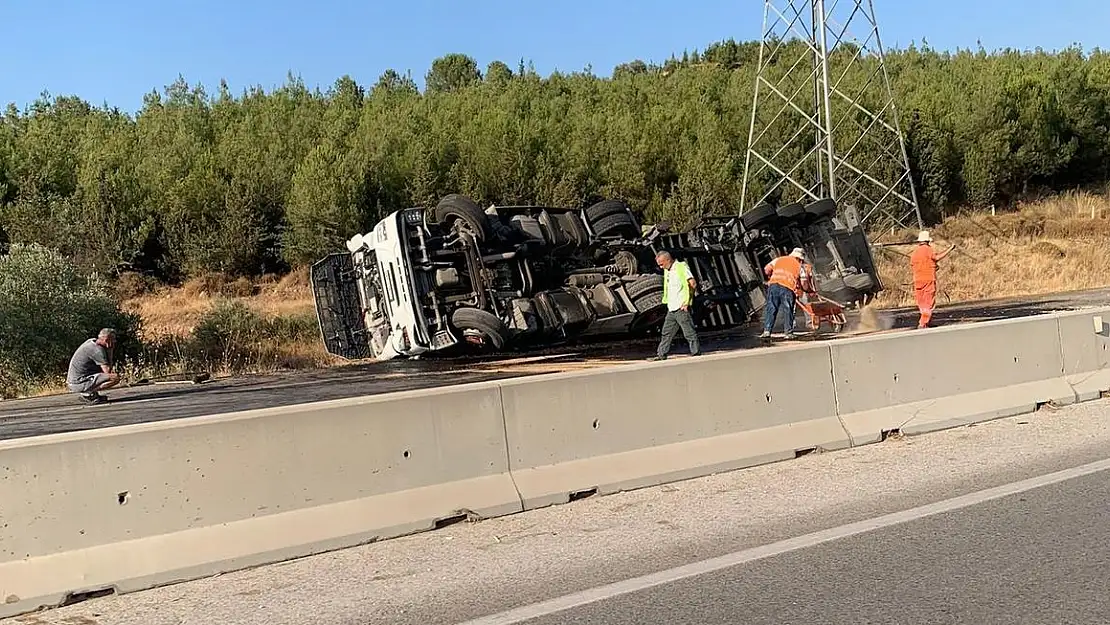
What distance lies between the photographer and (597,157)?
122 feet

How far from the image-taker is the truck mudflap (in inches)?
551

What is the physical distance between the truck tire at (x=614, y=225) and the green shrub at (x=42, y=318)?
8765mm

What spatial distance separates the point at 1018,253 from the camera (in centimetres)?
3247

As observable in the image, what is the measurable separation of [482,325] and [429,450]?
6529mm

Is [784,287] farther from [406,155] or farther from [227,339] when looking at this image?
[406,155]

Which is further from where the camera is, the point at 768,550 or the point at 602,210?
the point at 602,210

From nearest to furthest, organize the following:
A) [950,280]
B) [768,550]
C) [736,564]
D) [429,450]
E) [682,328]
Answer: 1. [736,564]
2. [768,550]
3. [429,450]
4. [682,328]
5. [950,280]

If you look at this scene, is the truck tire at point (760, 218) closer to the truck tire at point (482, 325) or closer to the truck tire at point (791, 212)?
the truck tire at point (791, 212)

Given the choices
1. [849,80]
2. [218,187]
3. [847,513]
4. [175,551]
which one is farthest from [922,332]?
[849,80]

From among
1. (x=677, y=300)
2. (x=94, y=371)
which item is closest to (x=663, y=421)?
(x=677, y=300)

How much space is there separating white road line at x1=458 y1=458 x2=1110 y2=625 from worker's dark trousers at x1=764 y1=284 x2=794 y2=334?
7709mm

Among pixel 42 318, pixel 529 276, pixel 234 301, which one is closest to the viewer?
pixel 529 276

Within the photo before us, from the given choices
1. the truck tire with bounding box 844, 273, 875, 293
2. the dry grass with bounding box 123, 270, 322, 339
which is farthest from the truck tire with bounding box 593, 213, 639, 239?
the dry grass with bounding box 123, 270, 322, 339

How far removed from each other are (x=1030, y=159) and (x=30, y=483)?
155ft
